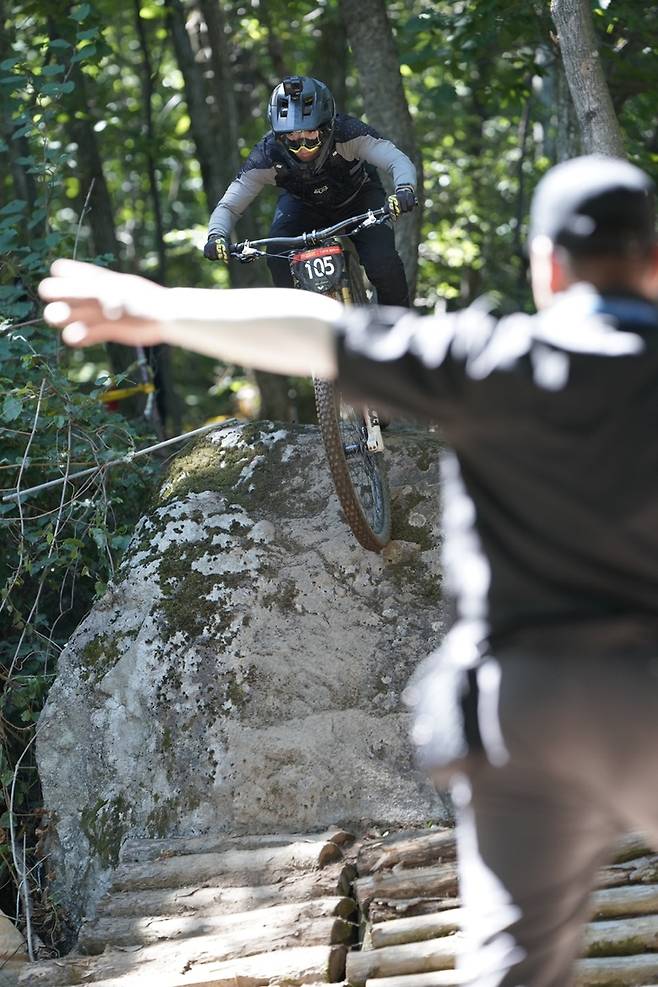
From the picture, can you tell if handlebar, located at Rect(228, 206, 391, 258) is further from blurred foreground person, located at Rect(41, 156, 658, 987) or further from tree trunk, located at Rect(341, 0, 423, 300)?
blurred foreground person, located at Rect(41, 156, 658, 987)

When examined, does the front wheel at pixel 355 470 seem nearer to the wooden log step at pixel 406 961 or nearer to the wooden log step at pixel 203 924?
the wooden log step at pixel 203 924

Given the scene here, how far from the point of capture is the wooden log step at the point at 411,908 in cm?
415

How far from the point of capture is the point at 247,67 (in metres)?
12.8

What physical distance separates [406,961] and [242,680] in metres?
1.65

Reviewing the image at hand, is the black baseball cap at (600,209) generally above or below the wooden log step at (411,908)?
above

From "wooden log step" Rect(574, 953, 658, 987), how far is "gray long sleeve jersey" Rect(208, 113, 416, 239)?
3525mm

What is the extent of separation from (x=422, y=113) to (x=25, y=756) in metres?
9.01

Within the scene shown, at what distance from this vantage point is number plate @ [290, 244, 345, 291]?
5.46m

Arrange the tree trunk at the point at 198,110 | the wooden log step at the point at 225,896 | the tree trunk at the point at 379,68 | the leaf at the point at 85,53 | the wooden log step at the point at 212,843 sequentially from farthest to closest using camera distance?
the tree trunk at the point at 198,110 → the tree trunk at the point at 379,68 → the leaf at the point at 85,53 → the wooden log step at the point at 212,843 → the wooden log step at the point at 225,896

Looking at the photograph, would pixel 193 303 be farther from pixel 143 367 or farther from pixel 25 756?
pixel 143 367

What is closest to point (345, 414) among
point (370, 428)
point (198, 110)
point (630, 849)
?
point (370, 428)

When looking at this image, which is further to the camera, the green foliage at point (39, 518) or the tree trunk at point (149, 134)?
the tree trunk at point (149, 134)

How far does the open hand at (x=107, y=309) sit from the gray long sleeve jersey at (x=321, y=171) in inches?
143

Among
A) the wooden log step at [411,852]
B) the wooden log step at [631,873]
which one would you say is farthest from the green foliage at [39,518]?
the wooden log step at [631,873]
